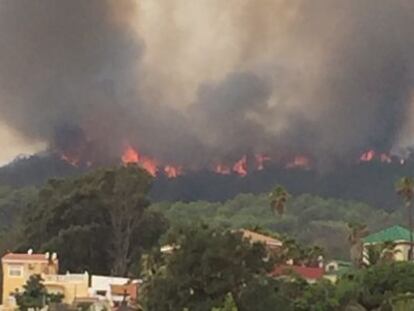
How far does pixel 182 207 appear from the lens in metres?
64.2

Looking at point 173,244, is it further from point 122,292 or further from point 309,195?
point 309,195

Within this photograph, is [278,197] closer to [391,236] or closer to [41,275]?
[391,236]

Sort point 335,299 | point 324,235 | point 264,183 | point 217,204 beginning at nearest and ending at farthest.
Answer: point 335,299 < point 324,235 < point 217,204 < point 264,183

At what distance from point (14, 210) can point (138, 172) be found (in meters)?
24.3

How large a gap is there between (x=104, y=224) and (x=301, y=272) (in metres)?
9.17

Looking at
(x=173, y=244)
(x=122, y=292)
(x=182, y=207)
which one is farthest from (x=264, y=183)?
(x=173, y=244)

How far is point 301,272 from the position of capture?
1223 inches

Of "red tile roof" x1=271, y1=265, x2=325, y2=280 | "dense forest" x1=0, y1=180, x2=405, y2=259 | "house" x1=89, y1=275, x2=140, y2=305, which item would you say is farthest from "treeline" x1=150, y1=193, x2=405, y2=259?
"house" x1=89, y1=275, x2=140, y2=305

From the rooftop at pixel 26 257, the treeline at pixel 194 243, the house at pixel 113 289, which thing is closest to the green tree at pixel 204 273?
the treeline at pixel 194 243

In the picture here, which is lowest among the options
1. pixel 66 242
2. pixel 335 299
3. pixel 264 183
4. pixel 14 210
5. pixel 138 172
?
pixel 335 299

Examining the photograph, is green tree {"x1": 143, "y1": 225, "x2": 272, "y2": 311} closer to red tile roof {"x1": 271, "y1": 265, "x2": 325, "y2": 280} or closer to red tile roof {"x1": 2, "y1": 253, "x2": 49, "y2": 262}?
red tile roof {"x1": 271, "y1": 265, "x2": 325, "y2": 280}

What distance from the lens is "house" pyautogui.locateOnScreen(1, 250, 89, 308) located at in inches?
1247

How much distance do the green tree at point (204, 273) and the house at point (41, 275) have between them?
25.9 ft

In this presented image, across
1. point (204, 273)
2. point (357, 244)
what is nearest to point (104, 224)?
point (357, 244)
